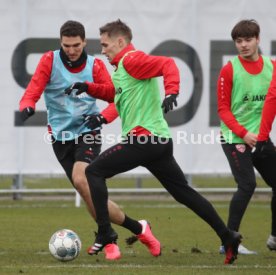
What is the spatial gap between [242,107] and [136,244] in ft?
6.59

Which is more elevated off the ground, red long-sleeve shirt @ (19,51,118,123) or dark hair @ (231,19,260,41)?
dark hair @ (231,19,260,41)

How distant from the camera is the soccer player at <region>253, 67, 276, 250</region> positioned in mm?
8750

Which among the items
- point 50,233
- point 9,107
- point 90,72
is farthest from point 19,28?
point 90,72

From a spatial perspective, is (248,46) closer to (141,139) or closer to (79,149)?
(141,139)

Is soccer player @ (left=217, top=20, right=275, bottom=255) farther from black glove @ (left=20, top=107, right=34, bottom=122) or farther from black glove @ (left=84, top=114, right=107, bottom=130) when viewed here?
black glove @ (left=20, top=107, right=34, bottom=122)

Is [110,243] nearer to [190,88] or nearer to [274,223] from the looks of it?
[274,223]

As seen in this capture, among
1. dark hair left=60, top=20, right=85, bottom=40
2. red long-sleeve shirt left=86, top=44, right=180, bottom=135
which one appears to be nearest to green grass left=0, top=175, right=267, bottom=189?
dark hair left=60, top=20, right=85, bottom=40

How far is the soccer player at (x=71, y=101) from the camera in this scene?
938cm

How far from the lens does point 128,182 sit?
22031mm

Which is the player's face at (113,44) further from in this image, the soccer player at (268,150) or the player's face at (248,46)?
the soccer player at (268,150)

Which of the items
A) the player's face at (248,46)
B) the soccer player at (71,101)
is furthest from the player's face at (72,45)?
the player's face at (248,46)

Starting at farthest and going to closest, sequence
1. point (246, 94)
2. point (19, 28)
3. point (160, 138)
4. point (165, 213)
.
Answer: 1. point (19, 28)
2. point (165, 213)
3. point (246, 94)
4. point (160, 138)

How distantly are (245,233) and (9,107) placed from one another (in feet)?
15.8

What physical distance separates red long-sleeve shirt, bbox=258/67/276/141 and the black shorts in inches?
66.0
